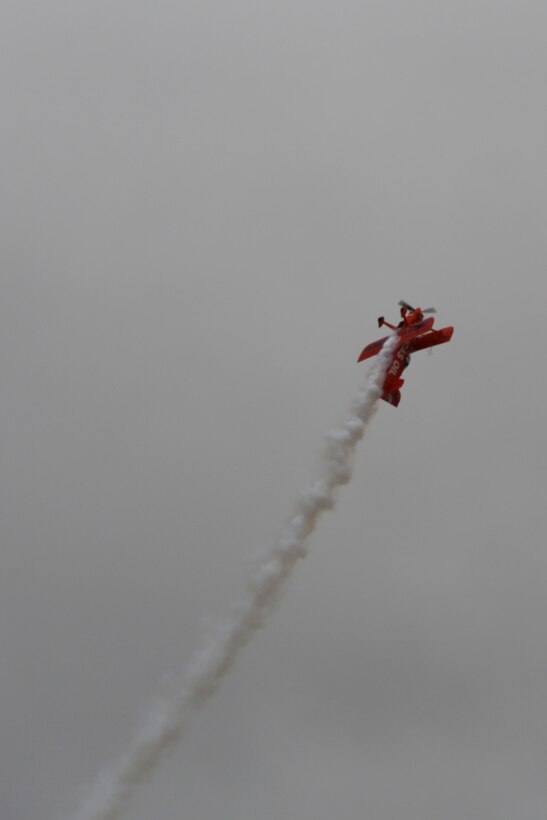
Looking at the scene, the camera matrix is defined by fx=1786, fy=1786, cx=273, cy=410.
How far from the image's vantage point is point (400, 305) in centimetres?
10044

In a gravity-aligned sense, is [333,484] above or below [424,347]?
below

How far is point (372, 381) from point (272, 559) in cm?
1141

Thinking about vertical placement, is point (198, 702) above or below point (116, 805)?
above

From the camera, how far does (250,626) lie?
325ft

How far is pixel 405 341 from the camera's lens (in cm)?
10025

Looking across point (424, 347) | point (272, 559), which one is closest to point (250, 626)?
point (272, 559)

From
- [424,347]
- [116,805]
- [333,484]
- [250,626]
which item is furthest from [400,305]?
[116,805]

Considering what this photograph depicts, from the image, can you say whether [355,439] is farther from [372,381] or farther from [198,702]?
[198,702]

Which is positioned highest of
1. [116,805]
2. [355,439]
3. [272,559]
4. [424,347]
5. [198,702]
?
[424,347]

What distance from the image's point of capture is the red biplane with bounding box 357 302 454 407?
9975 cm

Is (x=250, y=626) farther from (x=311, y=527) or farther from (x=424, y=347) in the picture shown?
(x=424, y=347)

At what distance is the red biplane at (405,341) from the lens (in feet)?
327

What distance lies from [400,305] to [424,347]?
2.73m

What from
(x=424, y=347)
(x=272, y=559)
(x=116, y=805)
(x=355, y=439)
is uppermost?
(x=424, y=347)
